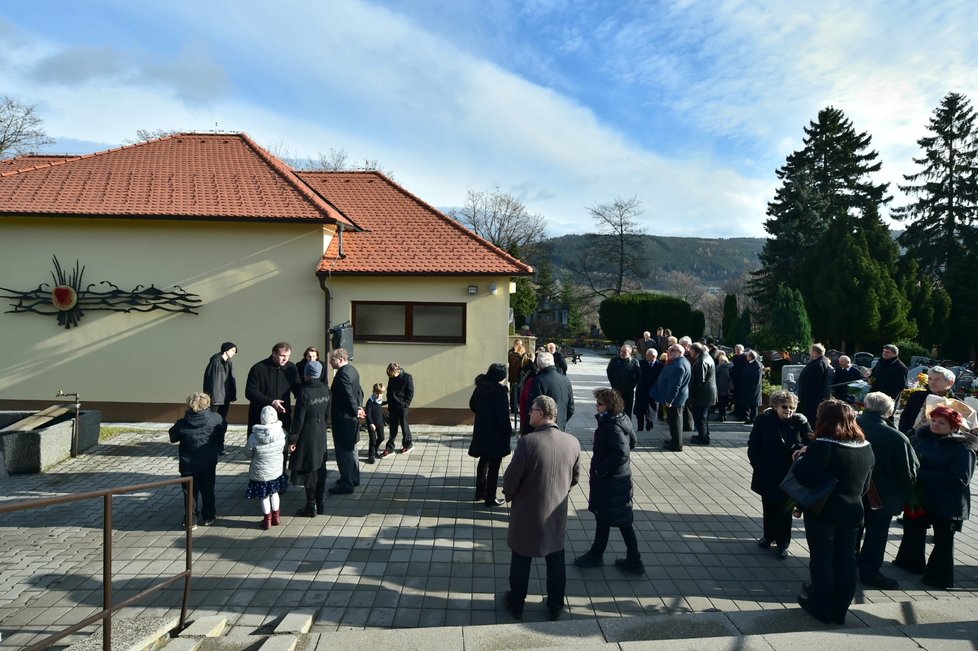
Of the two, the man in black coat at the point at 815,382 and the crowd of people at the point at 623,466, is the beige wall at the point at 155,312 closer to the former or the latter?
the crowd of people at the point at 623,466

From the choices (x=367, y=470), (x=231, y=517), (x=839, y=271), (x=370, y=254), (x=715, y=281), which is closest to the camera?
(x=231, y=517)

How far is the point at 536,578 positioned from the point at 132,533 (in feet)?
14.1

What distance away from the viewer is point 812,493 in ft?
13.4

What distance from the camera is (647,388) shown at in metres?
11.2

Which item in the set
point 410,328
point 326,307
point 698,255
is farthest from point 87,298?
point 698,255

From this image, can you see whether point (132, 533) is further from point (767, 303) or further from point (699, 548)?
point (767, 303)

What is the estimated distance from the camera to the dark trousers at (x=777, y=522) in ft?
18.5

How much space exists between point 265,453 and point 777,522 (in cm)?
526

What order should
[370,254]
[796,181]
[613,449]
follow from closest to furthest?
[613,449]
[370,254]
[796,181]

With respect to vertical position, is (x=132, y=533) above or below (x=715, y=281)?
below

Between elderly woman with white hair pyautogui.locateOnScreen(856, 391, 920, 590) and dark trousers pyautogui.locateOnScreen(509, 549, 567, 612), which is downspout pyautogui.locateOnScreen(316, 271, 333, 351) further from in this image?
elderly woman with white hair pyautogui.locateOnScreen(856, 391, 920, 590)

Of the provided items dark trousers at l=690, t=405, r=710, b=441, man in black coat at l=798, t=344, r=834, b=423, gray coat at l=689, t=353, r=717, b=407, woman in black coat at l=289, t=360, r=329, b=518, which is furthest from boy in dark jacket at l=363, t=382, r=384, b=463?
man in black coat at l=798, t=344, r=834, b=423

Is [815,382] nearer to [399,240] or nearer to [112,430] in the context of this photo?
[399,240]

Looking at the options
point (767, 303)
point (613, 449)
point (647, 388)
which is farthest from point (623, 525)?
point (767, 303)
